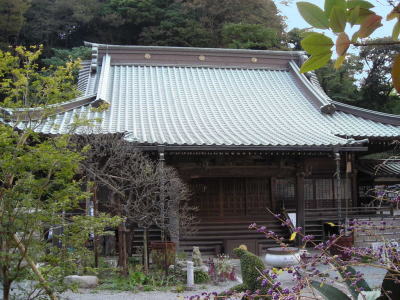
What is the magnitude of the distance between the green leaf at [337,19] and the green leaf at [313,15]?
2cm

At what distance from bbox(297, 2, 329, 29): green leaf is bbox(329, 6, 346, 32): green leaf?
0.05 feet

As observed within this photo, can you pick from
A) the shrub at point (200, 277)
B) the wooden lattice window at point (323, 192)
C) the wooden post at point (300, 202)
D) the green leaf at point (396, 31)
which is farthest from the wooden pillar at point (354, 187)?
the green leaf at point (396, 31)

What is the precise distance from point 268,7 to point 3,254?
31.0 m

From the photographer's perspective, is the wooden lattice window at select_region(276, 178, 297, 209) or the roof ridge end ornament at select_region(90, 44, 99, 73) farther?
the roof ridge end ornament at select_region(90, 44, 99, 73)

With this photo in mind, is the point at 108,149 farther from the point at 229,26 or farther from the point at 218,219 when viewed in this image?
the point at 229,26

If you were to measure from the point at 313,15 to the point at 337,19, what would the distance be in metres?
0.06

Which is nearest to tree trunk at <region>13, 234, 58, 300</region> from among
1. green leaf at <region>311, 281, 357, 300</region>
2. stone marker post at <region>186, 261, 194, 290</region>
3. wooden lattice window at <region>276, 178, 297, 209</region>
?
green leaf at <region>311, 281, 357, 300</region>

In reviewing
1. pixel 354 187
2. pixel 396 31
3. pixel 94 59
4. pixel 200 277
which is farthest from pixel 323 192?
pixel 396 31

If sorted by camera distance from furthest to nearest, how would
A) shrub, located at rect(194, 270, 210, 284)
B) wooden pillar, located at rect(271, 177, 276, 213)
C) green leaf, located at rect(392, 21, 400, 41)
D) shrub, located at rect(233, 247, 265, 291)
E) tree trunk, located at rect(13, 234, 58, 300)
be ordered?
1. wooden pillar, located at rect(271, 177, 276, 213)
2. shrub, located at rect(194, 270, 210, 284)
3. shrub, located at rect(233, 247, 265, 291)
4. tree trunk, located at rect(13, 234, 58, 300)
5. green leaf, located at rect(392, 21, 400, 41)

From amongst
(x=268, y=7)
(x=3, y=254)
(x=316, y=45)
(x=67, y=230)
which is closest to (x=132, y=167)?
(x=67, y=230)

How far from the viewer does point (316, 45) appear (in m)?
1.17

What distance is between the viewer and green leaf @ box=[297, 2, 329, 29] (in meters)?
1.11

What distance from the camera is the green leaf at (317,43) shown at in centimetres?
116

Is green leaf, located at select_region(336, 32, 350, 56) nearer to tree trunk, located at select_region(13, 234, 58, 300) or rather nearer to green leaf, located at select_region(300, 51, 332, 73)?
green leaf, located at select_region(300, 51, 332, 73)
